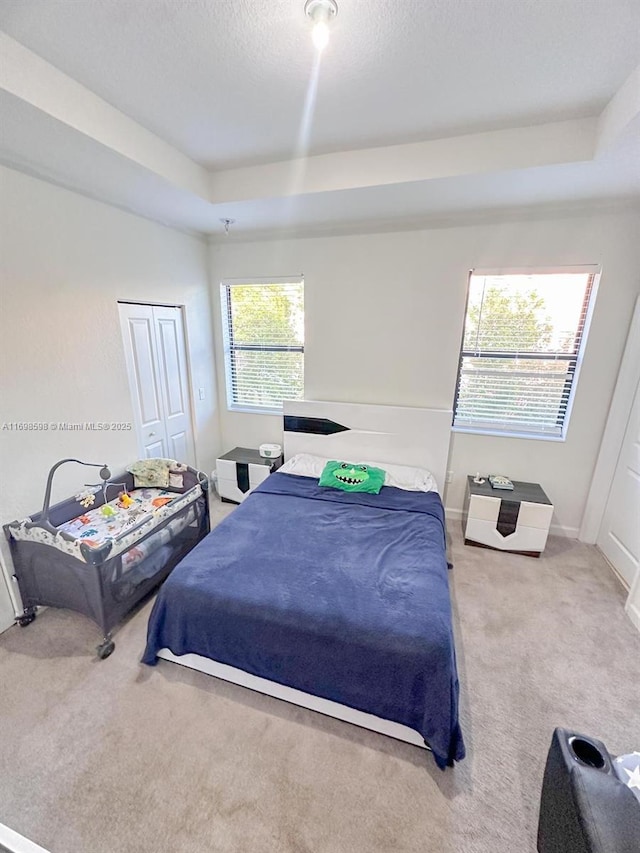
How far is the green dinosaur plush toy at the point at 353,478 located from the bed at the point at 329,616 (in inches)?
13.8

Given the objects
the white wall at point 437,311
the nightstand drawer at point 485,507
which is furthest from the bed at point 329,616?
the white wall at point 437,311

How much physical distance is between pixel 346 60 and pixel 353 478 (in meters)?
2.46

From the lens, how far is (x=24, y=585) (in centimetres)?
215

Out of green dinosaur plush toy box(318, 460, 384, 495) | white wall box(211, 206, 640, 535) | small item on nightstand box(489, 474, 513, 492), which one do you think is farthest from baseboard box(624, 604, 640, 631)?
green dinosaur plush toy box(318, 460, 384, 495)

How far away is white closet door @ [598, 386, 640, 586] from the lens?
2.55 m

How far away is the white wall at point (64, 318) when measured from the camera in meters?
2.06

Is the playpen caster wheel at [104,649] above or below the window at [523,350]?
below

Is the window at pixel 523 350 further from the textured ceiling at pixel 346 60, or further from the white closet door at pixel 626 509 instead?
the textured ceiling at pixel 346 60

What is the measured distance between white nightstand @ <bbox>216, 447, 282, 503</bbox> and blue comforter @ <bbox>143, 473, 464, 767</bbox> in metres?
1.16

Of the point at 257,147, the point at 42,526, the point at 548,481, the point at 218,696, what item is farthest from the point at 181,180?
the point at 548,481

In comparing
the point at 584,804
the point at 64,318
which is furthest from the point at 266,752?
the point at 64,318

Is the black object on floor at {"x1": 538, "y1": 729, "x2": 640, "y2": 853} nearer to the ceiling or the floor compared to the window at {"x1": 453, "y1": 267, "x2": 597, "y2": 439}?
nearer to the floor

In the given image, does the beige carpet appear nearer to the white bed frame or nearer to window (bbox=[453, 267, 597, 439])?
the white bed frame

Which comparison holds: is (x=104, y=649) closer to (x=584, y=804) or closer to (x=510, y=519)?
(x=584, y=804)
